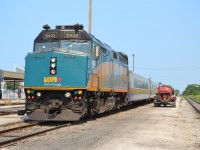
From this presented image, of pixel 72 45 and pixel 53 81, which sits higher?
pixel 72 45

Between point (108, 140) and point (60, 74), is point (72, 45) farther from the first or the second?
point (108, 140)

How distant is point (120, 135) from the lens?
12.2 metres

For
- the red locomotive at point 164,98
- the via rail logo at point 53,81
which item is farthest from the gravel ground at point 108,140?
the red locomotive at point 164,98

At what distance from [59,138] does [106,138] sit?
4.67 ft

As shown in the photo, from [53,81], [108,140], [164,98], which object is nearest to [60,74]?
[53,81]

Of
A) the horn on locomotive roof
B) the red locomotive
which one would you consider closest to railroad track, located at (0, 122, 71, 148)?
the horn on locomotive roof

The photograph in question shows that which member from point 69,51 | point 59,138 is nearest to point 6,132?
point 59,138

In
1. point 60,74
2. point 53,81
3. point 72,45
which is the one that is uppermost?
point 72,45

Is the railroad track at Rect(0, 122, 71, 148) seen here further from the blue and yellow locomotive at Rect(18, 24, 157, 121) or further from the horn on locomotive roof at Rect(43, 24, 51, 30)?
the horn on locomotive roof at Rect(43, 24, 51, 30)

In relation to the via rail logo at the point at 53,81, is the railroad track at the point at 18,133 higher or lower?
lower

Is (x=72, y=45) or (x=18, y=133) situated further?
(x=72, y=45)

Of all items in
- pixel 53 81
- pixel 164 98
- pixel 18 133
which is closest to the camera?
pixel 18 133

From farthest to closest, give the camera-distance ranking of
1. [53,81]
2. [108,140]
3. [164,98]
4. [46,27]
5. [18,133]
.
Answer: [164,98] < [46,27] < [53,81] < [18,133] < [108,140]

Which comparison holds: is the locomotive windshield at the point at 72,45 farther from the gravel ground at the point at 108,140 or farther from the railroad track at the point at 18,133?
the gravel ground at the point at 108,140
